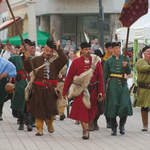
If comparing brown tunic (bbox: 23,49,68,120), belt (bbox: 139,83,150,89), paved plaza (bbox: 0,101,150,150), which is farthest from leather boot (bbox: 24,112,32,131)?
belt (bbox: 139,83,150,89)

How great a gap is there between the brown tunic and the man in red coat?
0.30 metres

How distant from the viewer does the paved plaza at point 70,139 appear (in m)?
8.25

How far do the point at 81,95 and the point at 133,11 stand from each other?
198cm

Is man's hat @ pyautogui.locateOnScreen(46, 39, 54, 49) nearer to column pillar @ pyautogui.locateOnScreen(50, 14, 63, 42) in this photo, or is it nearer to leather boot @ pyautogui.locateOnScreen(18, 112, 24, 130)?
leather boot @ pyautogui.locateOnScreen(18, 112, 24, 130)

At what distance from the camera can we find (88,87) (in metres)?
9.71

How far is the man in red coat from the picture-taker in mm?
9445

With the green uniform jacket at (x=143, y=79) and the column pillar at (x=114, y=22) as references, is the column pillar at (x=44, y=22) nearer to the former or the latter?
the column pillar at (x=114, y=22)

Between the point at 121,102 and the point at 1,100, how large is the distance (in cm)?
364

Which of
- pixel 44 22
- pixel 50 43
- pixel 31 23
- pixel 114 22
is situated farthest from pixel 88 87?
pixel 44 22

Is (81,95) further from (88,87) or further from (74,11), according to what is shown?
(74,11)

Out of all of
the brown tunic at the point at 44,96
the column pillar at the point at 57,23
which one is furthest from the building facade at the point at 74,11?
the brown tunic at the point at 44,96

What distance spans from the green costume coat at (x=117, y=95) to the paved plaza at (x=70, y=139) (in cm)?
45

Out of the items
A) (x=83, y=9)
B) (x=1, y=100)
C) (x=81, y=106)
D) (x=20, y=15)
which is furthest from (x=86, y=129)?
(x=20, y=15)

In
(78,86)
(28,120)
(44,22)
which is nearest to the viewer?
(78,86)
